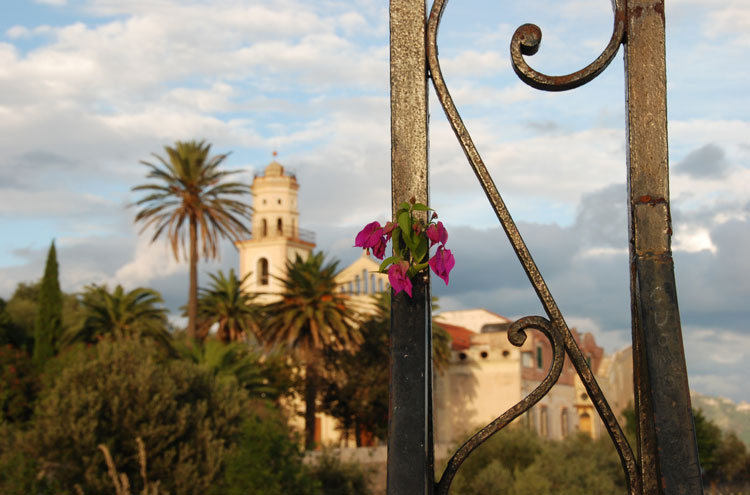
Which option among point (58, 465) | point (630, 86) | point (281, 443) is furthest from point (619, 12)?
point (58, 465)

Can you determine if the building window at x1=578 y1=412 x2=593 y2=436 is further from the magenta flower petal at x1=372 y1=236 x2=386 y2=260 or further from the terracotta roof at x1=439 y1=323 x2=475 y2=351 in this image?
the magenta flower petal at x1=372 y1=236 x2=386 y2=260

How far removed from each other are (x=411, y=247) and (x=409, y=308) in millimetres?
163

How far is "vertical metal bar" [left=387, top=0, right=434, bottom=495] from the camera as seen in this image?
7.15 ft

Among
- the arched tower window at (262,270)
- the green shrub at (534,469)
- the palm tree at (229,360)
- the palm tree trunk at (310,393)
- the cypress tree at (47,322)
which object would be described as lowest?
the green shrub at (534,469)

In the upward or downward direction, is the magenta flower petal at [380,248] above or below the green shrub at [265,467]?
above

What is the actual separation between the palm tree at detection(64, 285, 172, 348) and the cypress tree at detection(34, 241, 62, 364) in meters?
0.89

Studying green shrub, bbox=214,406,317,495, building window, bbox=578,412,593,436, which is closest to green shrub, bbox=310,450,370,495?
green shrub, bbox=214,406,317,495

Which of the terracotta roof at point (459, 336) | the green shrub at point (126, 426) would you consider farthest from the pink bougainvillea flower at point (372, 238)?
the terracotta roof at point (459, 336)

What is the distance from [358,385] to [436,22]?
38.4 metres

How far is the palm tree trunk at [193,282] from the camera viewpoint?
34.2 meters

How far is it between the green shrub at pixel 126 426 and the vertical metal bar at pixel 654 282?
18757mm

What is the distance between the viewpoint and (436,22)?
2406 mm

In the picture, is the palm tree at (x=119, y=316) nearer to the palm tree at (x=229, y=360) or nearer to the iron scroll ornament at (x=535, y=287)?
the palm tree at (x=229, y=360)

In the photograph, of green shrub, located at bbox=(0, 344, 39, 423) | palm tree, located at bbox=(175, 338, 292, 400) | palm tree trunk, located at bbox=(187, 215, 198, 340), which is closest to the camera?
green shrub, located at bbox=(0, 344, 39, 423)
